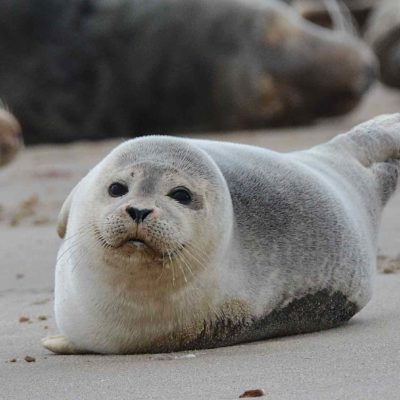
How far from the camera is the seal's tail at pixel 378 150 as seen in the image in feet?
16.0

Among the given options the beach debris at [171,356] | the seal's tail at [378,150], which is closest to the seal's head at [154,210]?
the beach debris at [171,356]

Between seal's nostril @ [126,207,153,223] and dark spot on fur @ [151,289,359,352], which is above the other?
seal's nostril @ [126,207,153,223]

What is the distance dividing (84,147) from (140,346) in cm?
730

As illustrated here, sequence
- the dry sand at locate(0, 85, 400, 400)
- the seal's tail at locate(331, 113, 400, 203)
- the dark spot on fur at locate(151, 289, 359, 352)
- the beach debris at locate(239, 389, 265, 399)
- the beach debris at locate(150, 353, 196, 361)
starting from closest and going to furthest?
the beach debris at locate(239, 389, 265, 399) < the dry sand at locate(0, 85, 400, 400) < the beach debris at locate(150, 353, 196, 361) < the dark spot on fur at locate(151, 289, 359, 352) < the seal's tail at locate(331, 113, 400, 203)

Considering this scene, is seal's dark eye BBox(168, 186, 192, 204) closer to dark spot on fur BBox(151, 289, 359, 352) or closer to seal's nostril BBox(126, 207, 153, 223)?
seal's nostril BBox(126, 207, 153, 223)

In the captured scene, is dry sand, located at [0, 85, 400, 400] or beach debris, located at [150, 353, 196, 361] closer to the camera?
dry sand, located at [0, 85, 400, 400]

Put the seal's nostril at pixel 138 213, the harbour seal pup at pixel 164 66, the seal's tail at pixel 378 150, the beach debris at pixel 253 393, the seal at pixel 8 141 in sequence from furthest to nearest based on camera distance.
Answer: the harbour seal pup at pixel 164 66 < the seal at pixel 8 141 < the seal's tail at pixel 378 150 < the seal's nostril at pixel 138 213 < the beach debris at pixel 253 393

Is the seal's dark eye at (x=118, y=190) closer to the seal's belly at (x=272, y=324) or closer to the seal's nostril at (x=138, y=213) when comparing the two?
the seal's nostril at (x=138, y=213)

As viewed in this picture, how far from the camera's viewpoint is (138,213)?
358cm

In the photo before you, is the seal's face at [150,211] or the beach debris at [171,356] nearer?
the seal's face at [150,211]

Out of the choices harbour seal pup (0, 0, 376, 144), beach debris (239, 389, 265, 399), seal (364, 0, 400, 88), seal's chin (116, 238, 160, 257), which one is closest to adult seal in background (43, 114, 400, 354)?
seal's chin (116, 238, 160, 257)

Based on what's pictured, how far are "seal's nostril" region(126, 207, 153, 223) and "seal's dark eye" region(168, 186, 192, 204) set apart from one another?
187 millimetres

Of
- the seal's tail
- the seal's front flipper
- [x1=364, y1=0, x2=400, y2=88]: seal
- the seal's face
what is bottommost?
[x1=364, y1=0, x2=400, y2=88]: seal

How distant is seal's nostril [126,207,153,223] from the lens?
357 cm
